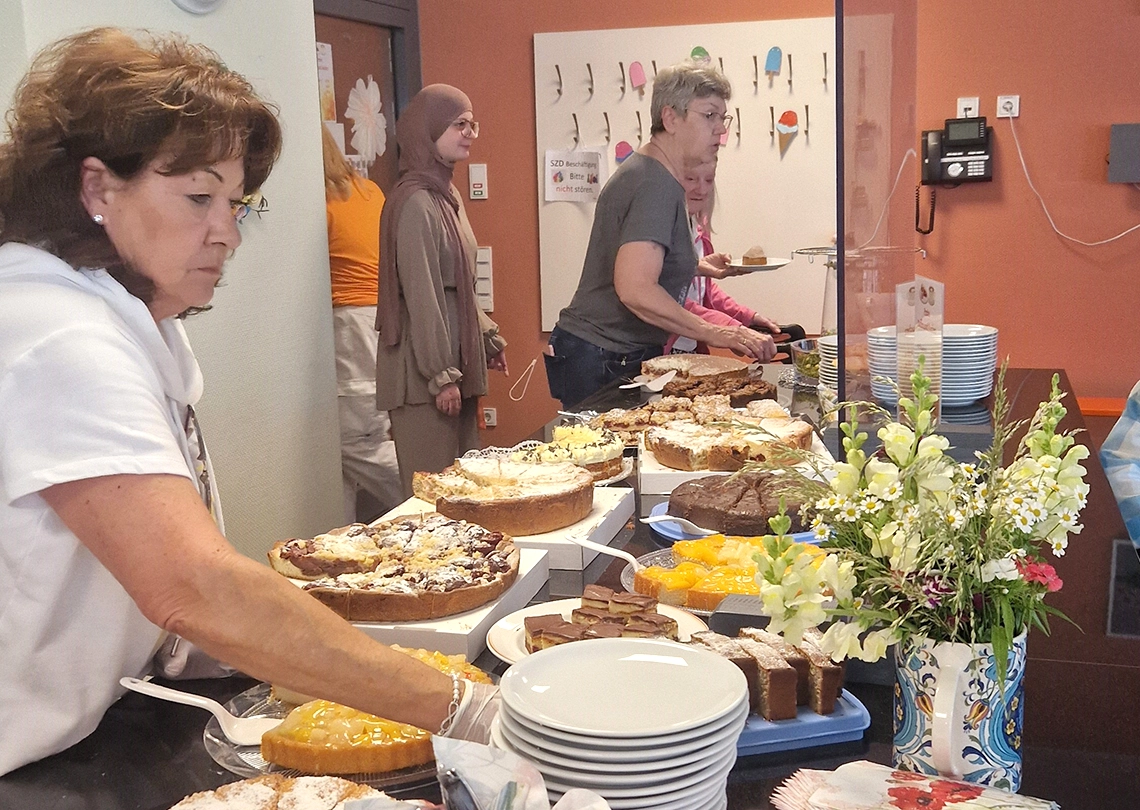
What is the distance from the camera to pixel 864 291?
178 cm

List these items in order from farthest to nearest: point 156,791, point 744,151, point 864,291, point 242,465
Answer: point 744,151 < point 242,465 < point 864,291 < point 156,791

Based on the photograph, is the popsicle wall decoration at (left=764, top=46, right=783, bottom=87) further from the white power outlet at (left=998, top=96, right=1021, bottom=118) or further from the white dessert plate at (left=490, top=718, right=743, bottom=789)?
the white dessert plate at (left=490, top=718, right=743, bottom=789)

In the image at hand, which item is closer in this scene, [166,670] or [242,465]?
[166,670]

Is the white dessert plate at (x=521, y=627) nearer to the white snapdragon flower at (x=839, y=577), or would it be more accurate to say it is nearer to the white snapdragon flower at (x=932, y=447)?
the white snapdragon flower at (x=839, y=577)

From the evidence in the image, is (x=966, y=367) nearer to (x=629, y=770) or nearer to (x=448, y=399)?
(x=448, y=399)

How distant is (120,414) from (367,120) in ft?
14.7

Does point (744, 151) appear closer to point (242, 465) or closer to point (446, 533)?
point (242, 465)

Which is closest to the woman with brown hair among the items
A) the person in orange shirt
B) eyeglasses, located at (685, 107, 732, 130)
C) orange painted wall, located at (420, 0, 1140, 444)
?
eyeglasses, located at (685, 107, 732, 130)

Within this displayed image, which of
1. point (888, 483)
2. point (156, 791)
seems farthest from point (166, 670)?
point (888, 483)

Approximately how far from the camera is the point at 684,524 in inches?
76.1

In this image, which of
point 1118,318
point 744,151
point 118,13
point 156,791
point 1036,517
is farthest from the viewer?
point 744,151

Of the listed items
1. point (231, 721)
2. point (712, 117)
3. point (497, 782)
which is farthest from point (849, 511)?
point (712, 117)

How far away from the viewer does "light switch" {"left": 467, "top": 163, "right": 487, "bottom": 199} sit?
229 inches

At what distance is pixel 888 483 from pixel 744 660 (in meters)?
0.34
